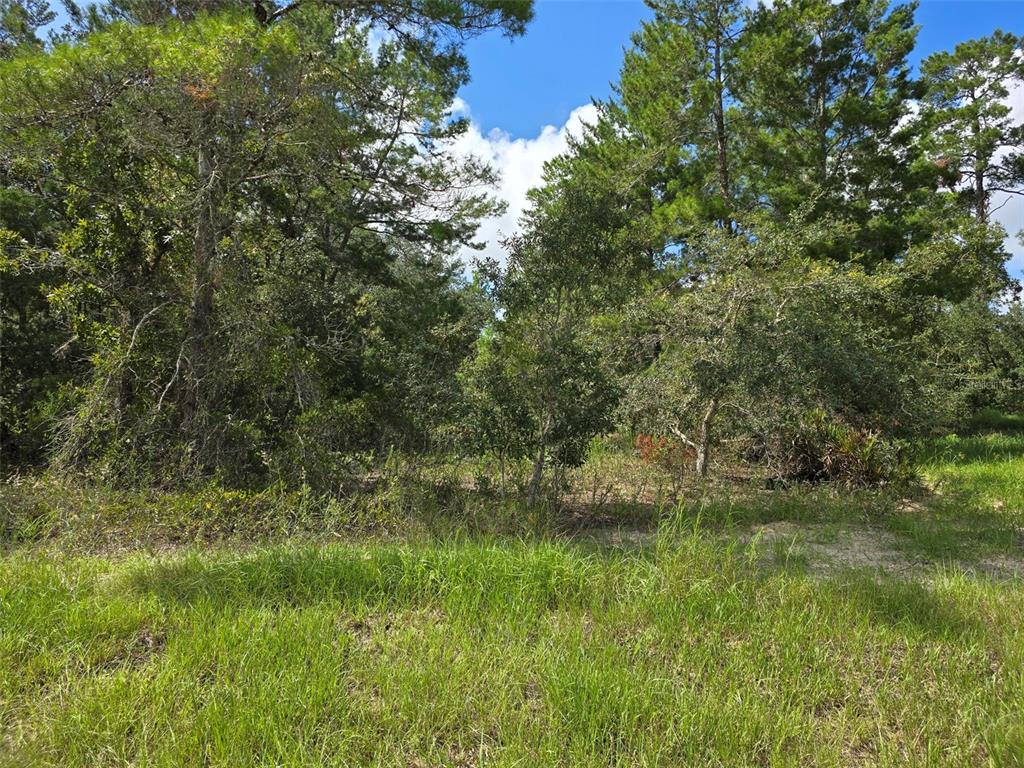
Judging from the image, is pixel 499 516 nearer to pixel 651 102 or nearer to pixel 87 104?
pixel 87 104

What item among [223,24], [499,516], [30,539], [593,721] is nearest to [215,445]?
[30,539]

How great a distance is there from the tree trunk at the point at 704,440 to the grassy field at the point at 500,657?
3.37 meters

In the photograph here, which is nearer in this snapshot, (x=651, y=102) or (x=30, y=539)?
(x=30, y=539)

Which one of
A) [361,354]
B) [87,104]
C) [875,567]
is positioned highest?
[87,104]

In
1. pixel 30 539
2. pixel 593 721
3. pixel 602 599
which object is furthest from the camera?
pixel 30 539

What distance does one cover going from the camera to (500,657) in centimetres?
269

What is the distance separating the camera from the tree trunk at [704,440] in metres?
7.51

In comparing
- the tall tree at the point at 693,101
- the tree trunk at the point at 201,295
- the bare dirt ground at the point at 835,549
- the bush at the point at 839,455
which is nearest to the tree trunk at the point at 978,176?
the tall tree at the point at 693,101

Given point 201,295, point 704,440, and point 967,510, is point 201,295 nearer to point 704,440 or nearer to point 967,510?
point 704,440

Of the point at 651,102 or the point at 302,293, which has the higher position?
the point at 651,102

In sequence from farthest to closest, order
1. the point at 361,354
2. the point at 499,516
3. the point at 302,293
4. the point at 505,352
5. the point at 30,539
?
1. the point at 361,354
2. the point at 302,293
3. the point at 505,352
4. the point at 499,516
5. the point at 30,539

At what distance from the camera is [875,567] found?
4.27 metres

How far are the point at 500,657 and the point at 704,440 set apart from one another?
5748mm

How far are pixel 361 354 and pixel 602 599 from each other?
17.4 ft
